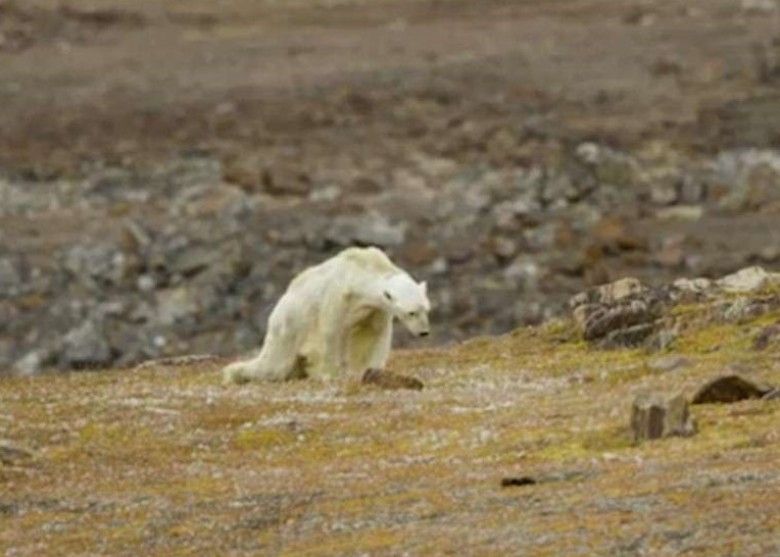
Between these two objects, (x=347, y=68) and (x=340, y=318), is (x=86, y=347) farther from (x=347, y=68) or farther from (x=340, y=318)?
(x=340, y=318)

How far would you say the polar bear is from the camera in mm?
27953

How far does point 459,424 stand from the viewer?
959 inches

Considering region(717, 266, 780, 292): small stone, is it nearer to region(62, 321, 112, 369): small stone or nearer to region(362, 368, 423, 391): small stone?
region(362, 368, 423, 391): small stone

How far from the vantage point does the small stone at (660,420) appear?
72.3 ft

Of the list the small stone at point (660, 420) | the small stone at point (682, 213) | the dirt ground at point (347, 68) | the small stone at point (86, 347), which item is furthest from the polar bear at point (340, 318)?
the dirt ground at point (347, 68)

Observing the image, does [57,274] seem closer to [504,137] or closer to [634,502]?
[504,137]

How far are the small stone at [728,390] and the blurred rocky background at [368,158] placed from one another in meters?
23.8

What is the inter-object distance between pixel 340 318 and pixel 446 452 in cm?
514


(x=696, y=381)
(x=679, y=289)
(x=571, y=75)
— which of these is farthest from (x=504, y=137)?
(x=696, y=381)

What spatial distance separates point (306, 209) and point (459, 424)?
30.0 meters

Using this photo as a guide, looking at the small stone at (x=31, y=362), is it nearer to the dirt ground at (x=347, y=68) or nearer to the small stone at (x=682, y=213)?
the small stone at (x=682, y=213)

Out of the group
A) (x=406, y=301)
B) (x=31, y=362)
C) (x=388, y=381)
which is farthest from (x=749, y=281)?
(x=31, y=362)

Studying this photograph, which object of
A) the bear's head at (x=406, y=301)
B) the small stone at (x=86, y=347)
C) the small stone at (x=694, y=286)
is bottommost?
the small stone at (x=86, y=347)

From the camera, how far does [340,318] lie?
28.0 metres
